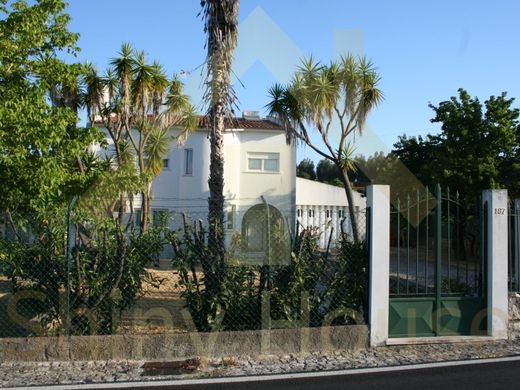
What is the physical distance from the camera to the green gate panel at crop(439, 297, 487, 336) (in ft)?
26.3

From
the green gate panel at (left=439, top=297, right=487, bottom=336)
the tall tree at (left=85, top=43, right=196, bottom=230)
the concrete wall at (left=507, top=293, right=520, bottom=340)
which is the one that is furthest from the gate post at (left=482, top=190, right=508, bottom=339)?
the tall tree at (left=85, top=43, right=196, bottom=230)

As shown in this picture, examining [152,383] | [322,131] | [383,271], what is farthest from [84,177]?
[322,131]

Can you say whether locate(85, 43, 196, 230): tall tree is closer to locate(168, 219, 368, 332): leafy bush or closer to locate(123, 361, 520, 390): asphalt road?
locate(168, 219, 368, 332): leafy bush

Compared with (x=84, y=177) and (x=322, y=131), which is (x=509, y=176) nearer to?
(x=322, y=131)

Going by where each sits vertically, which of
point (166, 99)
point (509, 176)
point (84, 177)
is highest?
point (166, 99)

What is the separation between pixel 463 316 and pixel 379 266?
1.69 meters

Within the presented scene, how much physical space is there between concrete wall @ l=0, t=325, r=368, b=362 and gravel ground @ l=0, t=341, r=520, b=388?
107 millimetres

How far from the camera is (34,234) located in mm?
7141

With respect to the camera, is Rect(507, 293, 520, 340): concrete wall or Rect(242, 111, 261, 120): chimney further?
Rect(242, 111, 261, 120): chimney

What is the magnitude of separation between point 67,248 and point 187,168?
62.5 ft

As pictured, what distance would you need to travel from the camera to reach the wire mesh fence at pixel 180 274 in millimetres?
7078

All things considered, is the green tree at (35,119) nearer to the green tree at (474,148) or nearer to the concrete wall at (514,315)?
the concrete wall at (514,315)

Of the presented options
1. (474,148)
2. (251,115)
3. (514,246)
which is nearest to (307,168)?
(251,115)

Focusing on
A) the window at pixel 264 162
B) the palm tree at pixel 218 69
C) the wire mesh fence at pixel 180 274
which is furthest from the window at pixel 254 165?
the wire mesh fence at pixel 180 274
